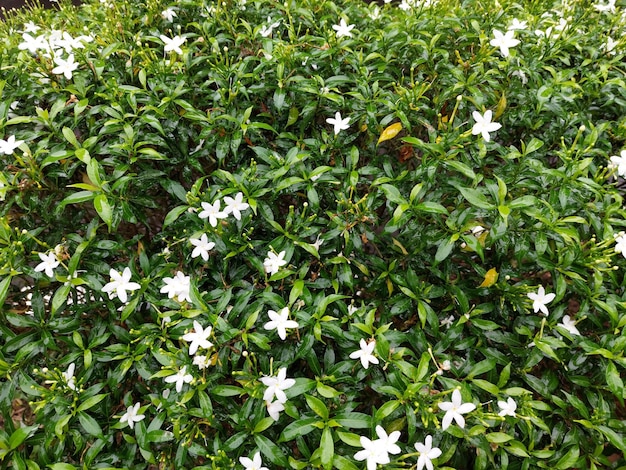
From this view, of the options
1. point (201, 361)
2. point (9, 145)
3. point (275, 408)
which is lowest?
point (275, 408)

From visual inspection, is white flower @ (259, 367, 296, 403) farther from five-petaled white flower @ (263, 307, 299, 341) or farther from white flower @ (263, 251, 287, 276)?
white flower @ (263, 251, 287, 276)

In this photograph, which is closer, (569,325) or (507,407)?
(507,407)

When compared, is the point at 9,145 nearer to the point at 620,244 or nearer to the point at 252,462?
the point at 252,462

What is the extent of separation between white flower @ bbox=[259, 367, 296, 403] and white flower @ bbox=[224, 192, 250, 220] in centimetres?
54

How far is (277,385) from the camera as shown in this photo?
4.79ft

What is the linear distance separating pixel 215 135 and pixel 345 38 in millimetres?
766

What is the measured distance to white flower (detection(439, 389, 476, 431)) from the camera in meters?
1.40

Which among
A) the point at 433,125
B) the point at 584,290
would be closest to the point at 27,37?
the point at 433,125

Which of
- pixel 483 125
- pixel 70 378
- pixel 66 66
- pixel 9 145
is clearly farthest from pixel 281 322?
pixel 66 66

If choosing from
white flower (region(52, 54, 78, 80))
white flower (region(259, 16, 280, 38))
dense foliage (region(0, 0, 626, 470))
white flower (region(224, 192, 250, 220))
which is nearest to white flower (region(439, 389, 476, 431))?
dense foliage (region(0, 0, 626, 470))

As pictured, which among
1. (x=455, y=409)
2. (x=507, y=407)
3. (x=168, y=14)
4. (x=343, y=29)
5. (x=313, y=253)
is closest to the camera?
(x=455, y=409)

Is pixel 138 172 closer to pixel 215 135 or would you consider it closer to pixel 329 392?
pixel 215 135

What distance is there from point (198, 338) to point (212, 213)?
1.41 feet

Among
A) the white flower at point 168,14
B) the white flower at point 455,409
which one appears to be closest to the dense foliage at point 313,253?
the white flower at point 455,409
